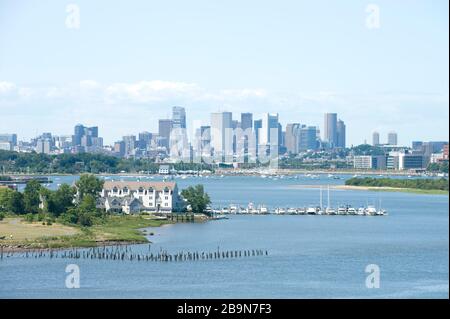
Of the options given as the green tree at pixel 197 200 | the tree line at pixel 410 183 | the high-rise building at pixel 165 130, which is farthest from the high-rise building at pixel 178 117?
the green tree at pixel 197 200

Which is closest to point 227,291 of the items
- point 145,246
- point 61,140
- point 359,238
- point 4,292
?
point 4,292

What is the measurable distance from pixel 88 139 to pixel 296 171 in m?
13.8

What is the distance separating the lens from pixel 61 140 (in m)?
63.9

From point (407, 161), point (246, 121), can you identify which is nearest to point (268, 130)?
point (246, 121)

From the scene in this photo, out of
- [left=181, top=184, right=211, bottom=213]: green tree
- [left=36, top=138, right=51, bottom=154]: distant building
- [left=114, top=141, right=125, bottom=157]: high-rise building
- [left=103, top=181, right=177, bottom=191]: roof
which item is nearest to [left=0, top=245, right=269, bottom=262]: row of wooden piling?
[left=103, top=181, right=177, bottom=191]: roof

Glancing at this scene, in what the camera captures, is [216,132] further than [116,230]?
Yes

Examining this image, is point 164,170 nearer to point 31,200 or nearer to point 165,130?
point 165,130

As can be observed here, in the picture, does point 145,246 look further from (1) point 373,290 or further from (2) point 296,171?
(2) point 296,171

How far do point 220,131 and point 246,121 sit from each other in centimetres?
388

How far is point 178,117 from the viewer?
229 feet

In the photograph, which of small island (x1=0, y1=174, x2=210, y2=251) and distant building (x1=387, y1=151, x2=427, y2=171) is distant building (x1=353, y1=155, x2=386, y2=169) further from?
small island (x1=0, y1=174, x2=210, y2=251)

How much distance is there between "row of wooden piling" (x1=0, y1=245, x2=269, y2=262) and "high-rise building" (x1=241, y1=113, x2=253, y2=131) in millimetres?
53923

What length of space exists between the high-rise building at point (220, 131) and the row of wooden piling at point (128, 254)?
1931 inches

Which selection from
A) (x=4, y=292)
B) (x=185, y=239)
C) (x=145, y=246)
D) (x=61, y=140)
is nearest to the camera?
(x=4, y=292)
